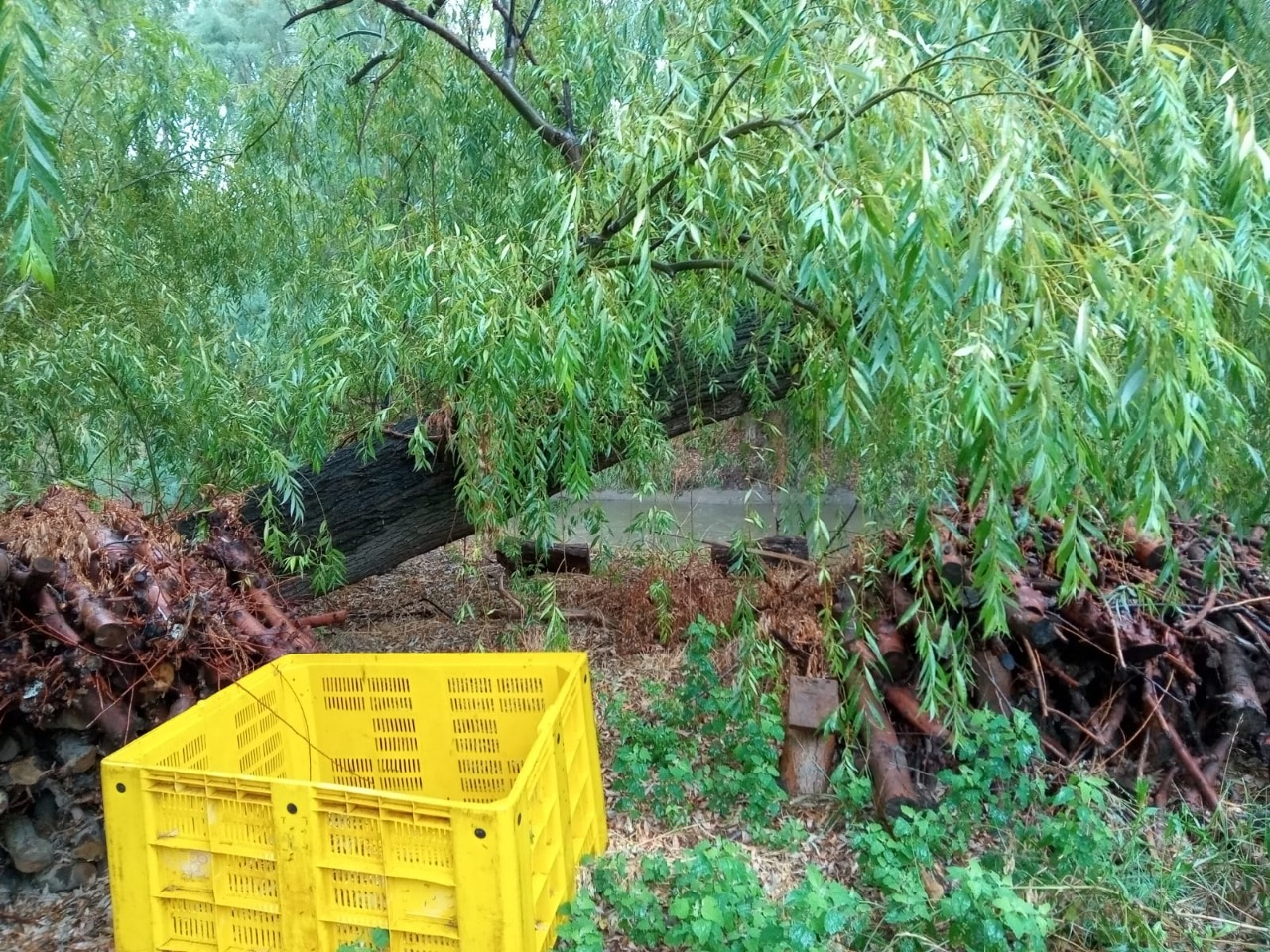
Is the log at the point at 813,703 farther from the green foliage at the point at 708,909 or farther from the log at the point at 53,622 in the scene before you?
the log at the point at 53,622

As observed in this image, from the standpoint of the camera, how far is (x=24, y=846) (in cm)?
265

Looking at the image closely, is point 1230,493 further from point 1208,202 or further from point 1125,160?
point 1125,160

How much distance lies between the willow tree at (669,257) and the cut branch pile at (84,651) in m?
0.67

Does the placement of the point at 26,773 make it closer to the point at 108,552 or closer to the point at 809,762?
the point at 108,552

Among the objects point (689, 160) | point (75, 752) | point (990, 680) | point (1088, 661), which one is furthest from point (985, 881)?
point (75, 752)

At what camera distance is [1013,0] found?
11.4 ft

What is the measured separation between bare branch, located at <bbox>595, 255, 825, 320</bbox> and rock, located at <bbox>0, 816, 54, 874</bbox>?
246cm

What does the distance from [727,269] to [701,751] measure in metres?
1.86

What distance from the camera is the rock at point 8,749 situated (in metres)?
2.63

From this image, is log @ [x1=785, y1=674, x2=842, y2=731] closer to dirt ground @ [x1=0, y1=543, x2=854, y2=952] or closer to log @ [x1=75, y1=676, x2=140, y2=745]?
dirt ground @ [x1=0, y1=543, x2=854, y2=952]

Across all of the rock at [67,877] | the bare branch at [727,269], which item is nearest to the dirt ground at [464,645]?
the rock at [67,877]

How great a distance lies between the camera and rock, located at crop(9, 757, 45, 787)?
2623 millimetres

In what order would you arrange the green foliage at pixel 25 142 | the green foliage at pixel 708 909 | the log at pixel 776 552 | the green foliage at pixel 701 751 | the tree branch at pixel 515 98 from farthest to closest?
the log at pixel 776 552, the tree branch at pixel 515 98, the green foliage at pixel 701 751, the green foliage at pixel 708 909, the green foliage at pixel 25 142

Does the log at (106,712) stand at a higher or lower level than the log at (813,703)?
higher
